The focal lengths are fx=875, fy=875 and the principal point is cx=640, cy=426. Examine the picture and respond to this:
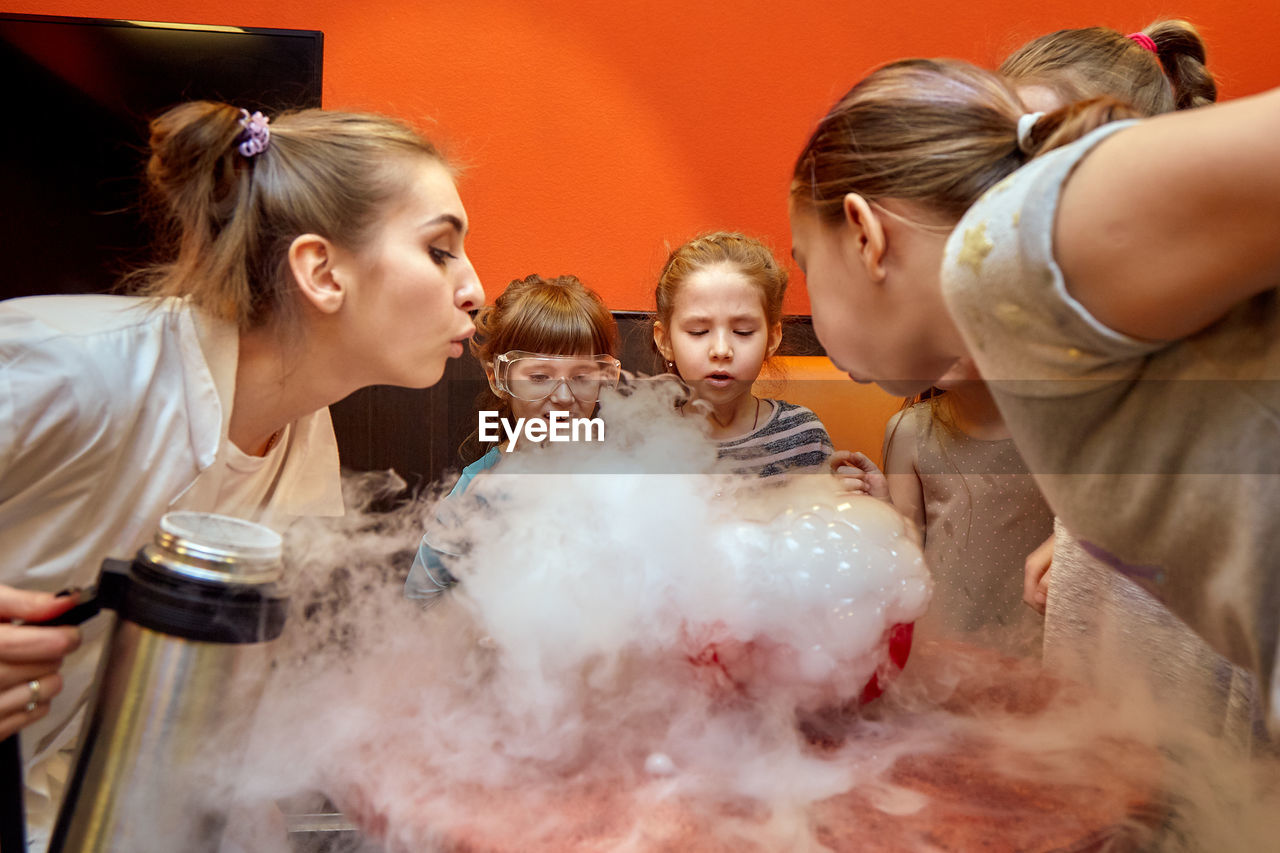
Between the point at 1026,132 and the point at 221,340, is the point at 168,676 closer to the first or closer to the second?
the point at 221,340

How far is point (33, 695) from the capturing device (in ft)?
2.19

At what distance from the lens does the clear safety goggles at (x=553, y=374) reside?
1.76m

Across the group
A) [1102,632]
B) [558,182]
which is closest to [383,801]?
[1102,632]

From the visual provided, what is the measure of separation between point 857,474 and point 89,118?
1.64 metres

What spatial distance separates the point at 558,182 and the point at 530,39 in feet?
1.21

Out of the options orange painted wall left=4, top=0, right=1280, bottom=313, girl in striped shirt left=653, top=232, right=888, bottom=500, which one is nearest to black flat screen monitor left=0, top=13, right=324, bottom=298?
orange painted wall left=4, top=0, right=1280, bottom=313

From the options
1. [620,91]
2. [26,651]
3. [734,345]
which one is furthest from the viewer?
[620,91]

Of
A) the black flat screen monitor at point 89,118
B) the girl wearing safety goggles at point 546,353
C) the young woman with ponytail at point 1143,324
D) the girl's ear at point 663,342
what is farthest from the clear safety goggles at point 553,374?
the young woman with ponytail at point 1143,324

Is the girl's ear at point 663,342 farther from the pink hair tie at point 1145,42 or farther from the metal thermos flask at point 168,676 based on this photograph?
the metal thermos flask at point 168,676

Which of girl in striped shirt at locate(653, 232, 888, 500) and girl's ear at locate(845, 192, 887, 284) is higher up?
girl's ear at locate(845, 192, 887, 284)

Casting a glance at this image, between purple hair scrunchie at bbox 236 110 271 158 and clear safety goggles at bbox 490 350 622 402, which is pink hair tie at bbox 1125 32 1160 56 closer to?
clear safety goggles at bbox 490 350 622 402

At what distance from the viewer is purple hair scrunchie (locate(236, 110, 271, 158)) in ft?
3.37

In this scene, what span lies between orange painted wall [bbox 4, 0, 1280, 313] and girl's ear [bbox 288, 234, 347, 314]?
123cm

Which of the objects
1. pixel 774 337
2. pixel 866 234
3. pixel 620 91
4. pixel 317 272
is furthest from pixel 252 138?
pixel 620 91
